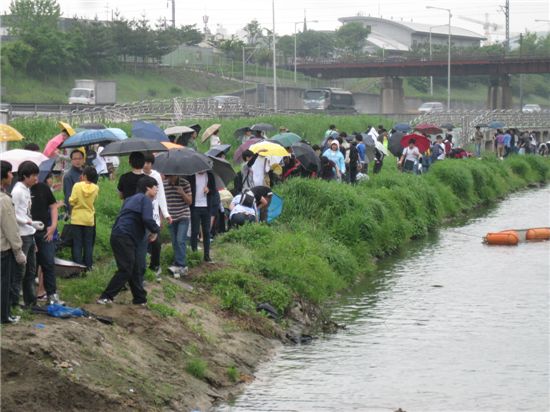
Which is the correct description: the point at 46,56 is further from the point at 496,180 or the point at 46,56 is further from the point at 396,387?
the point at 396,387

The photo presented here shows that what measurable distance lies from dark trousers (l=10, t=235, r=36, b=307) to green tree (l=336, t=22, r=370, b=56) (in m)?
115

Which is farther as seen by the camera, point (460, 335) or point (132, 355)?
point (460, 335)

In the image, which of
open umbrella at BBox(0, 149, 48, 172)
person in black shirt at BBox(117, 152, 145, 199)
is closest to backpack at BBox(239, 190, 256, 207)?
open umbrella at BBox(0, 149, 48, 172)

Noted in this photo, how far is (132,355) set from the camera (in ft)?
42.0

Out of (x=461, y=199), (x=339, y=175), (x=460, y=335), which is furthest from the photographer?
(x=461, y=199)

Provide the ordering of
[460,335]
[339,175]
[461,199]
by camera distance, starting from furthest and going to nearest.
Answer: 1. [461,199]
2. [339,175]
3. [460,335]

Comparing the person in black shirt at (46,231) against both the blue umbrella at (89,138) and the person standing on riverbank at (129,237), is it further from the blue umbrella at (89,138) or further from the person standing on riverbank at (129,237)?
the blue umbrella at (89,138)

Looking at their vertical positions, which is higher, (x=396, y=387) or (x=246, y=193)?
(x=246, y=193)

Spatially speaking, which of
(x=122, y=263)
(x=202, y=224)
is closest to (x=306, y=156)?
(x=202, y=224)

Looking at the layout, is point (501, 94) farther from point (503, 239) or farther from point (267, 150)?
point (267, 150)

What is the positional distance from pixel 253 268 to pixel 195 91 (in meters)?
68.3

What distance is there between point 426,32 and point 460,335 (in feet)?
442

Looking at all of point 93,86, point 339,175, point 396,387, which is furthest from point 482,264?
point 93,86

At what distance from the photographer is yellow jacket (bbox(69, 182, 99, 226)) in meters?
14.9
